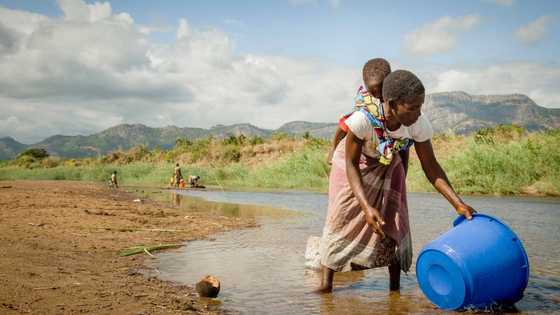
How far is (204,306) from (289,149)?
33060 mm

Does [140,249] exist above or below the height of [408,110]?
below

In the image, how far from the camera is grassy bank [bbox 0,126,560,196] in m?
14.0

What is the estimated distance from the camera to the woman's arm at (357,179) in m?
3.27

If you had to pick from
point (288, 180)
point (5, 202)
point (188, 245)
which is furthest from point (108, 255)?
point (288, 180)

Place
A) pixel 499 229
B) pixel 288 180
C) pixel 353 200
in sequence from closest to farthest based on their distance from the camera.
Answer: pixel 499 229 → pixel 353 200 → pixel 288 180

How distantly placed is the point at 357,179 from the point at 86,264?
2607mm

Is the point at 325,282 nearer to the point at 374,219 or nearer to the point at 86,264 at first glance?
the point at 374,219

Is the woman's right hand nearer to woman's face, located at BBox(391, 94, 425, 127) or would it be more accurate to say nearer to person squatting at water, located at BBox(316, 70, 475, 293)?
person squatting at water, located at BBox(316, 70, 475, 293)

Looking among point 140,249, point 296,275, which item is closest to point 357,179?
point 296,275

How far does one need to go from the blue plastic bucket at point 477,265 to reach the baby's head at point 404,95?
2.61 ft

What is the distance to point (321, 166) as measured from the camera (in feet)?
68.8

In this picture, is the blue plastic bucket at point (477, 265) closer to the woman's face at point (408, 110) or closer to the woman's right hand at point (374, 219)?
the woman's right hand at point (374, 219)

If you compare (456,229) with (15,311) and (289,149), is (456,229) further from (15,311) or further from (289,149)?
(289,149)

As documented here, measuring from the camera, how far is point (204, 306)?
3377 millimetres
